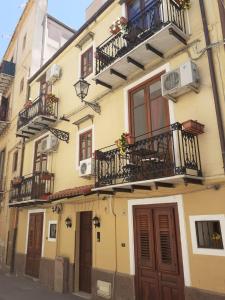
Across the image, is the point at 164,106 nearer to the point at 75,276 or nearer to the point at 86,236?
the point at 86,236

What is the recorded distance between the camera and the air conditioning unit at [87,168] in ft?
30.5

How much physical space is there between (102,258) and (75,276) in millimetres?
1781

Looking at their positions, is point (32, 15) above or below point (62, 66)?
above

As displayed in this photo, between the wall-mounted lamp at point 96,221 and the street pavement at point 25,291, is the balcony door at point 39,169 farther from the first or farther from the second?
the street pavement at point 25,291

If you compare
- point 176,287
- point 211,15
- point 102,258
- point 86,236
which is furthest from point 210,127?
point 86,236

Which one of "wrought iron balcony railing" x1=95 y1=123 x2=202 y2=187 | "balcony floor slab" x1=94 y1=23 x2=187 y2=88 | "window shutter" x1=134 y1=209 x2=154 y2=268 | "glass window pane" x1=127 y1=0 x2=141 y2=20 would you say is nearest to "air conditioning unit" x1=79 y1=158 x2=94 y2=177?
"wrought iron balcony railing" x1=95 y1=123 x2=202 y2=187

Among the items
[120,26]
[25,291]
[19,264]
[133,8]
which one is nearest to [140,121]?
[120,26]

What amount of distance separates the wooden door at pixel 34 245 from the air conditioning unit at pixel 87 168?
4.17 metres

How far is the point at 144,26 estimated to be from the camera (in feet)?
28.9

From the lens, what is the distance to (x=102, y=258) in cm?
872

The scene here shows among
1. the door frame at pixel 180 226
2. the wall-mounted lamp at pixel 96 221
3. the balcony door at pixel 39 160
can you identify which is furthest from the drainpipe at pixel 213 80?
the balcony door at pixel 39 160

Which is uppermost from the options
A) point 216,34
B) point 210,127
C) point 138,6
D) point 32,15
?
point 32,15

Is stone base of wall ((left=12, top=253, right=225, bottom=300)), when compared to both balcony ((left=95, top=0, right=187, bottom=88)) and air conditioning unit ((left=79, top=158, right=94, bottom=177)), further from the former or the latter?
balcony ((left=95, top=0, right=187, bottom=88))

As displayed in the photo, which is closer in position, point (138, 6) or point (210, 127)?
point (210, 127)
